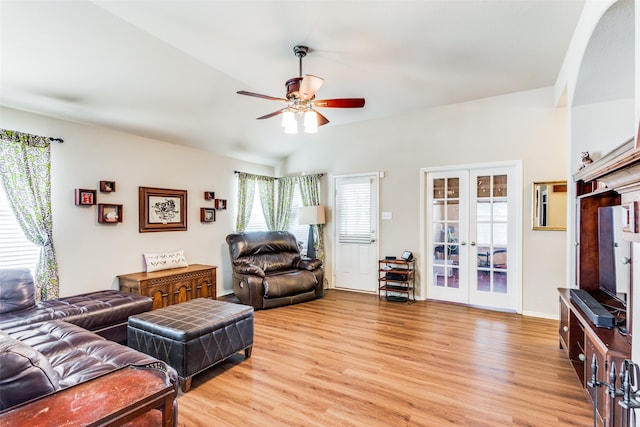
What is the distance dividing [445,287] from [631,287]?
11.2 feet

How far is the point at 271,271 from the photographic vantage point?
5.09 m

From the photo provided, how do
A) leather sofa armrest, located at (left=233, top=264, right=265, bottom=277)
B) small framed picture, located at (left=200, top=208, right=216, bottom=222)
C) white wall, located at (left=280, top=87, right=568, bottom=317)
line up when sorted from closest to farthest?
white wall, located at (left=280, top=87, right=568, bottom=317) < leather sofa armrest, located at (left=233, top=264, right=265, bottom=277) < small framed picture, located at (left=200, top=208, right=216, bottom=222)

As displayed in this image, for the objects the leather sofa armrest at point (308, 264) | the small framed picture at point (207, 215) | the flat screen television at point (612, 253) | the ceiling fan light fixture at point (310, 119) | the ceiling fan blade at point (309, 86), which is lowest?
the leather sofa armrest at point (308, 264)

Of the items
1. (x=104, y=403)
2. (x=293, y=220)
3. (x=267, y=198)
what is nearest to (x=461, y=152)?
(x=293, y=220)

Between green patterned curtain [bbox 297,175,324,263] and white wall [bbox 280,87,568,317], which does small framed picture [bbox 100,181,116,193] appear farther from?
white wall [bbox 280,87,568,317]

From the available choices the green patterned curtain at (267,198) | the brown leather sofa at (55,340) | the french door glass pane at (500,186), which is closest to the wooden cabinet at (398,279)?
the french door glass pane at (500,186)

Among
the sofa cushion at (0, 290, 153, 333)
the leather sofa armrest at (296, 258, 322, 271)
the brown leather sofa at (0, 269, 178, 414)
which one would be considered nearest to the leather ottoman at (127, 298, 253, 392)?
the brown leather sofa at (0, 269, 178, 414)

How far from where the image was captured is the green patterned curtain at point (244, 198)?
222 inches

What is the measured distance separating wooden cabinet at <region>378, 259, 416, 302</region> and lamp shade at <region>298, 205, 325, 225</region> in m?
1.30

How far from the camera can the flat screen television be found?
236 centimetres

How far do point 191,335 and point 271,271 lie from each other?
2.68 m

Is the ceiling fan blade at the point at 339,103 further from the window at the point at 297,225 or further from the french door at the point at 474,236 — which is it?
the window at the point at 297,225

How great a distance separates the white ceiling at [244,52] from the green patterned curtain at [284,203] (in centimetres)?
211

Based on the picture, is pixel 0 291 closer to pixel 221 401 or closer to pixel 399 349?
pixel 221 401
